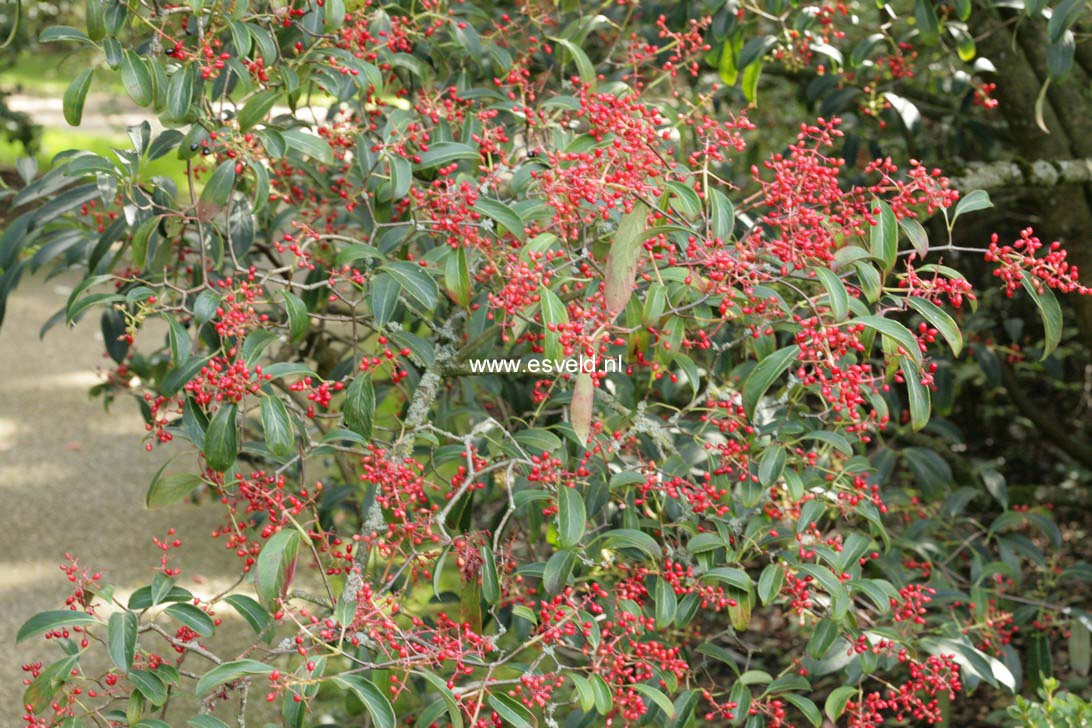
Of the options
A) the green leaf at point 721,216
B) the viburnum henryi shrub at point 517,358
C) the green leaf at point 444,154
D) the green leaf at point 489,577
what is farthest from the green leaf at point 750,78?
the green leaf at point 489,577

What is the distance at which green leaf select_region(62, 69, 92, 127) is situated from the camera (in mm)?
1572

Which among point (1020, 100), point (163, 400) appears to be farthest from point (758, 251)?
point (1020, 100)

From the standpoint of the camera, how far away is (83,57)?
5.85 meters

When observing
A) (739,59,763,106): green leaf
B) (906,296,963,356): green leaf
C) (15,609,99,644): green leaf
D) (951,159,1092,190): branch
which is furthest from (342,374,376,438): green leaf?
(951,159,1092,190): branch

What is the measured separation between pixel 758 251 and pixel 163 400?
0.87 meters

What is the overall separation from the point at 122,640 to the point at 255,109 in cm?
78

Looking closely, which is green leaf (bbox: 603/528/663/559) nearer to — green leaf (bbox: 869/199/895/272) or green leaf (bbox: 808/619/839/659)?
green leaf (bbox: 808/619/839/659)

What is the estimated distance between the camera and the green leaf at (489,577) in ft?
4.97

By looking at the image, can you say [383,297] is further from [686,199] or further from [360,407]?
[686,199]

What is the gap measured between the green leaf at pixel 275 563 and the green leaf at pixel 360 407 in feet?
0.68

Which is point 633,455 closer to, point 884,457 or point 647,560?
point 647,560

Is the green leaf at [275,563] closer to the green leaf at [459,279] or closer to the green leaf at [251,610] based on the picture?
the green leaf at [251,610]

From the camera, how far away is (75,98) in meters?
1.58

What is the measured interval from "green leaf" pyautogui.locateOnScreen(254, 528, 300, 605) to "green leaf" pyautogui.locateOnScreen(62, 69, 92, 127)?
66cm
